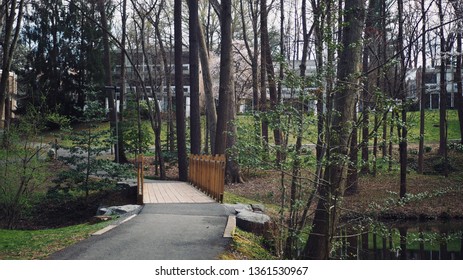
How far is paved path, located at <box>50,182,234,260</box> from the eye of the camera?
523 cm

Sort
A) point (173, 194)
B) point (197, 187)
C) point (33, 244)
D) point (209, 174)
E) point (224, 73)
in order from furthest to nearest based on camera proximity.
A: point (224, 73) < point (197, 187) < point (173, 194) < point (209, 174) < point (33, 244)

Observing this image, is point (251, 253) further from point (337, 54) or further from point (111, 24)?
point (111, 24)

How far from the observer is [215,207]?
8.54 m

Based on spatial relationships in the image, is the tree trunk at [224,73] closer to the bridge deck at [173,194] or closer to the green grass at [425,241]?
the bridge deck at [173,194]

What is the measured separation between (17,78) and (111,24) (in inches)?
218

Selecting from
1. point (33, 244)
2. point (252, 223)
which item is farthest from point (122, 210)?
point (252, 223)

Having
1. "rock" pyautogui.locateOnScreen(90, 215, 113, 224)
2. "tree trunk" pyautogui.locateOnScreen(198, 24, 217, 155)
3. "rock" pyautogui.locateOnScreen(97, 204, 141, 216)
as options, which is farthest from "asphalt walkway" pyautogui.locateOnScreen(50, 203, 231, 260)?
"tree trunk" pyautogui.locateOnScreen(198, 24, 217, 155)

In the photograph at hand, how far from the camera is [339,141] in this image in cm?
523

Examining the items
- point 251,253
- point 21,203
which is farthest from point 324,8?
point 21,203

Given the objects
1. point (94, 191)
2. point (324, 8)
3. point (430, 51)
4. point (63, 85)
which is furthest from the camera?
point (63, 85)

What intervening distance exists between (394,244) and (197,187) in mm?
7282

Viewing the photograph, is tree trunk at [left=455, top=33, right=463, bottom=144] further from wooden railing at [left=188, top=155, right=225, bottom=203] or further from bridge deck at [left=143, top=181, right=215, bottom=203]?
bridge deck at [left=143, top=181, right=215, bottom=203]

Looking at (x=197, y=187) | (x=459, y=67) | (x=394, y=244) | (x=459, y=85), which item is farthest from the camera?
(x=459, y=85)

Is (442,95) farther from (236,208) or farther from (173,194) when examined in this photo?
(236,208)
